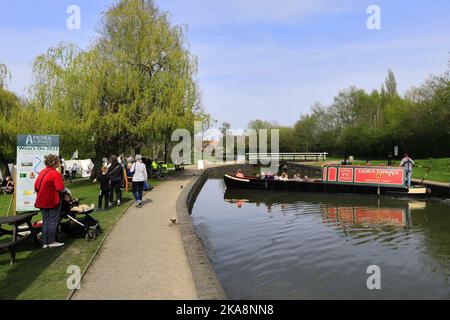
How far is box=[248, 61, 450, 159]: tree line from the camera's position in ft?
128

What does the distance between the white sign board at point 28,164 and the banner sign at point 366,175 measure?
1555cm

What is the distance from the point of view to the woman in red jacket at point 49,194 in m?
7.32

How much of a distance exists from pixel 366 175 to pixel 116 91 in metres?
14.3

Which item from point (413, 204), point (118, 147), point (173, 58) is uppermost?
point (173, 58)

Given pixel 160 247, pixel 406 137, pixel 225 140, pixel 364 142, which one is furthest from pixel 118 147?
pixel 225 140

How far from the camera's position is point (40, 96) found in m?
20.8

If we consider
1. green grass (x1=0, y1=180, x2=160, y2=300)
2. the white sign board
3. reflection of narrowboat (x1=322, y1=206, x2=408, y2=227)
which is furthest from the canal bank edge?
reflection of narrowboat (x1=322, y1=206, x2=408, y2=227)

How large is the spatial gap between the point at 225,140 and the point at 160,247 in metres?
71.1

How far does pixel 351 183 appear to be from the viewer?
826 inches

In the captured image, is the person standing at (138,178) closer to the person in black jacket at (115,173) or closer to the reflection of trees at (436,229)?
the person in black jacket at (115,173)

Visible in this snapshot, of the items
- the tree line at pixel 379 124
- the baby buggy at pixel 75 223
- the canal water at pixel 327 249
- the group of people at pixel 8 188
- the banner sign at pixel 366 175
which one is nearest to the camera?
the canal water at pixel 327 249

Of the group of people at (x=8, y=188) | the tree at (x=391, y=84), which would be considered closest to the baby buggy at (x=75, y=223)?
the group of people at (x=8, y=188)

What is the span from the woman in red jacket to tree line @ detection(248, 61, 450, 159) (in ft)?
104
